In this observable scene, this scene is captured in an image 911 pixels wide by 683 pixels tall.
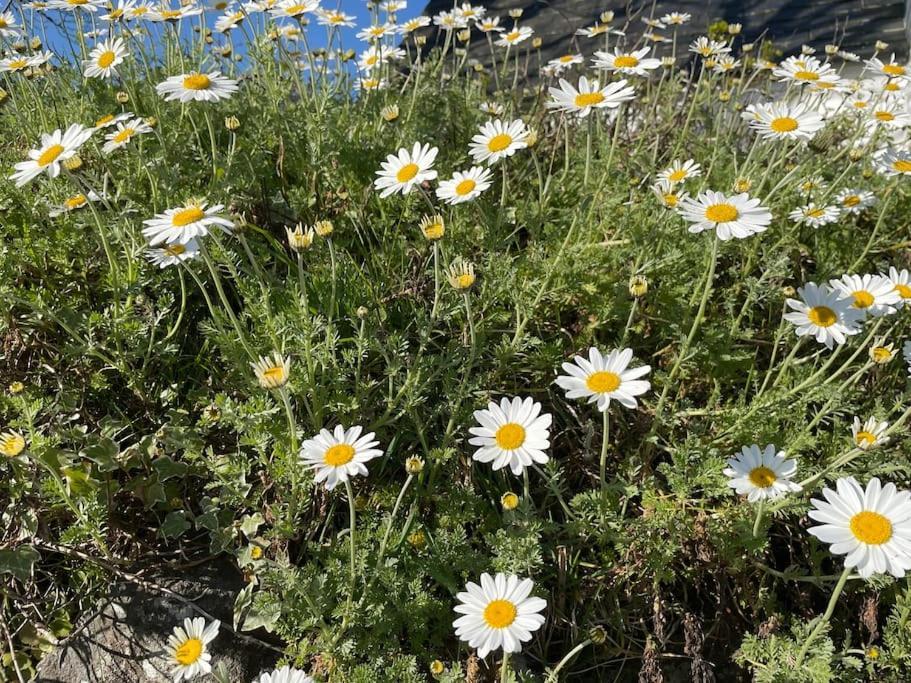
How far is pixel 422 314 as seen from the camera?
2490 mm

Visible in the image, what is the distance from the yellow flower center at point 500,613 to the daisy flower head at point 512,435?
1.04 ft

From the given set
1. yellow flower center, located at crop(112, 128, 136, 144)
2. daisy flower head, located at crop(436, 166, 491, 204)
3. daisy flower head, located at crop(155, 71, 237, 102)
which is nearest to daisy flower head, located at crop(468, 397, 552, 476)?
daisy flower head, located at crop(436, 166, 491, 204)

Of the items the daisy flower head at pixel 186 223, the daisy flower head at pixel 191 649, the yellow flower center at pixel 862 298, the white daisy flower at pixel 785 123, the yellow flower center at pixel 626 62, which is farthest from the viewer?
the yellow flower center at pixel 626 62

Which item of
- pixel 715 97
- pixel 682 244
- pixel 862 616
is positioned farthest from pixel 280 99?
pixel 862 616

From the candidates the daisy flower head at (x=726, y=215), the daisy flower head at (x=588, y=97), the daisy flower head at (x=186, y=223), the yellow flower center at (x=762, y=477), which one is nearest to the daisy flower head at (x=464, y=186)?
the daisy flower head at (x=588, y=97)

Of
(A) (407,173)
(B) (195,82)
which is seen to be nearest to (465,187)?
(A) (407,173)

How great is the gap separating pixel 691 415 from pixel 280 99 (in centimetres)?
239

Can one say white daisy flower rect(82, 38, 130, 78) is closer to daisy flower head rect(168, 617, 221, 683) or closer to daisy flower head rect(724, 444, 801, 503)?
daisy flower head rect(168, 617, 221, 683)

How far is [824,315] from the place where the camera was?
7.43 ft

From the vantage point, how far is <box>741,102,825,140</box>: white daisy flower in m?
2.60

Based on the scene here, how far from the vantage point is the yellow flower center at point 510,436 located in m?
1.90

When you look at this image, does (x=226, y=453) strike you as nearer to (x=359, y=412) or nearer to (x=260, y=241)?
(x=359, y=412)

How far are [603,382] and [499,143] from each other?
43.4 inches

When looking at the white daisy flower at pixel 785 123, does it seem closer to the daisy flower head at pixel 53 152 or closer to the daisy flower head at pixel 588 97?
the daisy flower head at pixel 588 97
